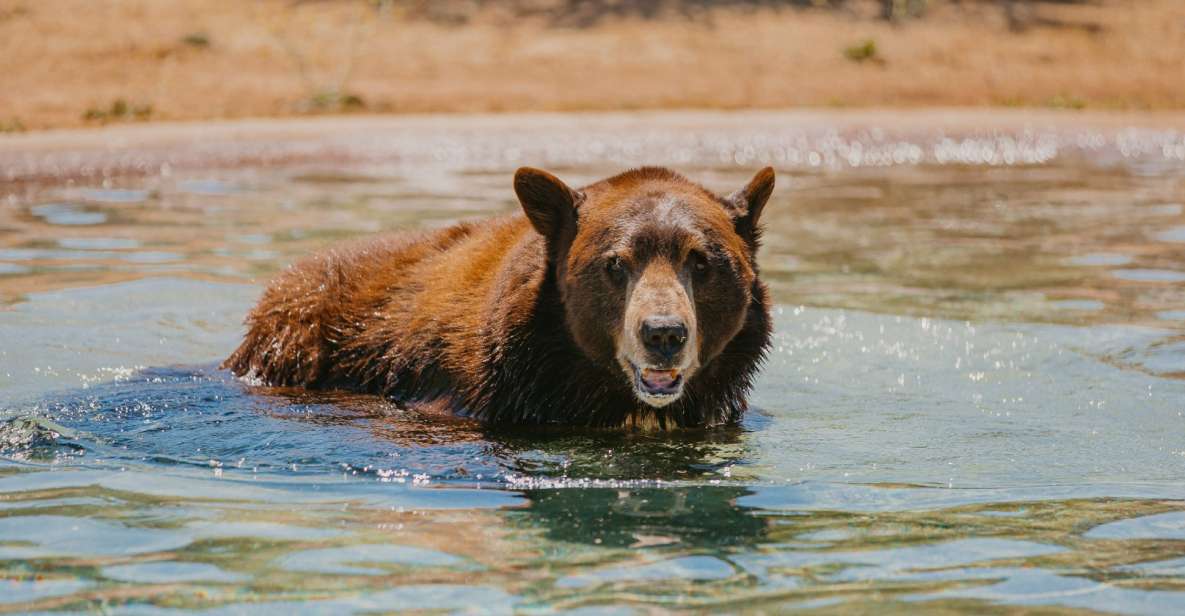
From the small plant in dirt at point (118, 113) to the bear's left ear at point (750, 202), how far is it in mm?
18032

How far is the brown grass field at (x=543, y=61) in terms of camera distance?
25531mm

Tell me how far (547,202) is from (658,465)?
1308 millimetres

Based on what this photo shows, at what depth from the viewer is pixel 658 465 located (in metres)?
6.50

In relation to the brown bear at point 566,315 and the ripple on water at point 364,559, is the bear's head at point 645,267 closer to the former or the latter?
the brown bear at point 566,315

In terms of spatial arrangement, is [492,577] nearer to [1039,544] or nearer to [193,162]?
[1039,544]

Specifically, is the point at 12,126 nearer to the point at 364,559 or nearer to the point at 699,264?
the point at 699,264

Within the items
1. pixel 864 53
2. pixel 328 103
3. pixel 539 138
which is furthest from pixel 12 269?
pixel 864 53

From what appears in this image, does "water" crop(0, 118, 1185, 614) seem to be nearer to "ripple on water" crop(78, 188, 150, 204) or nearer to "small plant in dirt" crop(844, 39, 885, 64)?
"ripple on water" crop(78, 188, 150, 204)

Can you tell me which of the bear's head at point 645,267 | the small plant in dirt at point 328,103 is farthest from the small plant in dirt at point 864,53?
the bear's head at point 645,267

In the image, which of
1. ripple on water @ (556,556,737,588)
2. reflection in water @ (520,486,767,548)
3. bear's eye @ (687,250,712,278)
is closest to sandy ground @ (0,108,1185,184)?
bear's eye @ (687,250,712,278)

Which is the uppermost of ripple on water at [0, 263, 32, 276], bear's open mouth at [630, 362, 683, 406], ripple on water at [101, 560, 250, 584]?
ripple on water at [0, 263, 32, 276]

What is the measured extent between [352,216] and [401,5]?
57.5 ft

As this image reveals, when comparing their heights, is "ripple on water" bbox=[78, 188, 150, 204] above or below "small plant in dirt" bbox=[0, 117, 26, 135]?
below

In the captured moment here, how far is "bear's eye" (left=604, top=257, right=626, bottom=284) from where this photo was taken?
255 inches
